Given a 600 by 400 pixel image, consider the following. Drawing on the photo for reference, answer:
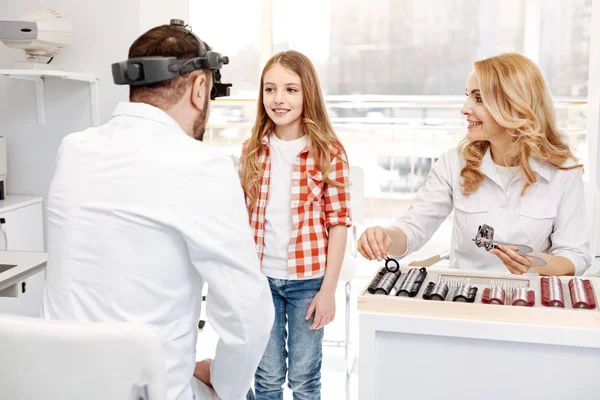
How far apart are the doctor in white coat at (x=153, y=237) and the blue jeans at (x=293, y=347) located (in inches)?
28.1

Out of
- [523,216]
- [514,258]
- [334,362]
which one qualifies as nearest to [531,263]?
[514,258]

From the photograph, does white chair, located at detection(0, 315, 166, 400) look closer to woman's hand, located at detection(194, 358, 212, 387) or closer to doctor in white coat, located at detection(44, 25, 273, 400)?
doctor in white coat, located at detection(44, 25, 273, 400)

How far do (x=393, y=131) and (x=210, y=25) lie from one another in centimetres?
138

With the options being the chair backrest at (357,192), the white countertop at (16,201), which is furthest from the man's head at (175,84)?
the white countertop at (16,201)

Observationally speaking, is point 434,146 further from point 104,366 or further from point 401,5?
point 104,366

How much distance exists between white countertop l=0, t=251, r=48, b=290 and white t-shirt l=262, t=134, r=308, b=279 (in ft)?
1.99

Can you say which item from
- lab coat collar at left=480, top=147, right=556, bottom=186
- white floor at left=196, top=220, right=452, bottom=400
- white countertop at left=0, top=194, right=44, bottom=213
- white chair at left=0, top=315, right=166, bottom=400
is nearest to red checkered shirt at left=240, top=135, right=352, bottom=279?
white floor at left=196, top=220, right=452, bottom=400

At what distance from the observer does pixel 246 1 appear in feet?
14.0

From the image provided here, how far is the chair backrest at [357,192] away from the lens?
9.41 ft

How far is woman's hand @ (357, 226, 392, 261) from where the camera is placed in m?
1.70

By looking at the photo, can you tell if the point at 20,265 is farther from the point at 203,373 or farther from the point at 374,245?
the point at 374,245

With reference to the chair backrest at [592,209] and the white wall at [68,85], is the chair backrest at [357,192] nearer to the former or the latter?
the chair backrest at [592,209]

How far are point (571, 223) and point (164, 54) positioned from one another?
4.01 feet

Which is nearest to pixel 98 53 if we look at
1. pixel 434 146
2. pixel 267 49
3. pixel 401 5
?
pixel 267 49
